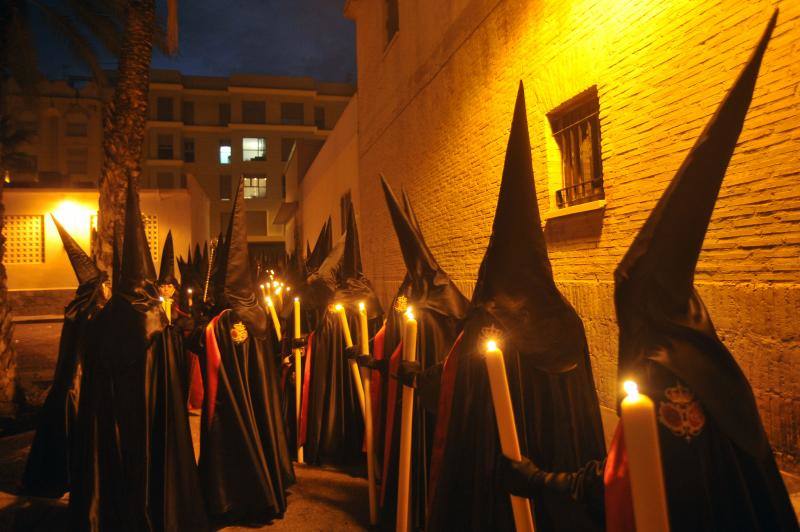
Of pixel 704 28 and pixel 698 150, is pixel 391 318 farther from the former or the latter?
pixel 704 28

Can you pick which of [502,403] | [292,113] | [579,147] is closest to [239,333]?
[502,403]

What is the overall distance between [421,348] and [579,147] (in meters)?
4.53

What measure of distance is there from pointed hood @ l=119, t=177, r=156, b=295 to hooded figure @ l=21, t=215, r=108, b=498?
1.01 meters

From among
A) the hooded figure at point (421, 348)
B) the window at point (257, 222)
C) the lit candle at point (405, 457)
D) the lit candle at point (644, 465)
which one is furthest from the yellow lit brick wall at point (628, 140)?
the window at point (257, 222)

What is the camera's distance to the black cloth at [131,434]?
145 inches

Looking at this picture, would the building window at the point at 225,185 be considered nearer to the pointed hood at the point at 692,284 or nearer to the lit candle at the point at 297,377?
the lit candle at the point at 297,377

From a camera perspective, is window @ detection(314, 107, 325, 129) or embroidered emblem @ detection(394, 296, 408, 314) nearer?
embroidered emblem @ detection(394, 296, 408, 314)

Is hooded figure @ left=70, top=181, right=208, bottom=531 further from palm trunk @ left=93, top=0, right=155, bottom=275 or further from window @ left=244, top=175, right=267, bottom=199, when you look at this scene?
window @ left=244, top=175, right=267, bottom=199

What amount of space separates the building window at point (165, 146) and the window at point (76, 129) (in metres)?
5.63

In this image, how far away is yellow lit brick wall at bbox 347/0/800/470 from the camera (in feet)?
13.9

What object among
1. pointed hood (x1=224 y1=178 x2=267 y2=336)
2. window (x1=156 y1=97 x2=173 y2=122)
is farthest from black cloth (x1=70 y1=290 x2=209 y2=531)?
window (x1=156 y1=97 x2=173 y2=122)

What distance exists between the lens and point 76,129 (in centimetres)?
4266

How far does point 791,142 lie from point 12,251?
81.0 ft

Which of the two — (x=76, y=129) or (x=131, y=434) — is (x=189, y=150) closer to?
(x=76, y=129)
